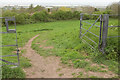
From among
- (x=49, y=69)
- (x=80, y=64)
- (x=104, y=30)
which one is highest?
(x=104, y=30)

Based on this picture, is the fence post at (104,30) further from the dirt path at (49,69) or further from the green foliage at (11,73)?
the green foliage at (11,73)

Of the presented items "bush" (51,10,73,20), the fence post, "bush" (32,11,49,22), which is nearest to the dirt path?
the fence post

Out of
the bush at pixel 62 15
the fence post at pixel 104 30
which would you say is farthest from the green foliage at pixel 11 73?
the bush at pixel 62 15

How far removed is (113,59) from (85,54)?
1.35 metres

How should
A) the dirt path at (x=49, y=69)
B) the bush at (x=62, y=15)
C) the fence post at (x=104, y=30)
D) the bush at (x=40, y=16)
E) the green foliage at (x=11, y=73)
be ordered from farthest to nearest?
the bush at (x=62, y=15), the bush at (x=40, y=16), the fence post at (x=104, y=30), the dirt path at (x=49, y=69), the green foliage at (x=11, y=73)

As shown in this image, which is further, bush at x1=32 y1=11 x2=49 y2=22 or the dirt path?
bush at x1=32 y1=11 x2=49 y2=22

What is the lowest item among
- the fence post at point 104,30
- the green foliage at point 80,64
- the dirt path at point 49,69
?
the dirt path at point 49,69

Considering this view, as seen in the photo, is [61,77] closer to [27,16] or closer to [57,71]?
[57,71]

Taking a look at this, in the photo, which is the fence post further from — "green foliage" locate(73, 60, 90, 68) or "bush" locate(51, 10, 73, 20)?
"bush" locate(51, 10, 73, 20)

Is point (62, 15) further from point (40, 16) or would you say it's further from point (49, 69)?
point (49, 69)

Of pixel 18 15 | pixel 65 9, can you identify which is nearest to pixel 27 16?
pixel 18 15

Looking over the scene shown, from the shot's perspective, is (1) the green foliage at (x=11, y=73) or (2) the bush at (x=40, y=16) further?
(2) the bush at (x=40, y=16)

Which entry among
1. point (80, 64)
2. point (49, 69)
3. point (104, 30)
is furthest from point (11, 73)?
point (104, 30)

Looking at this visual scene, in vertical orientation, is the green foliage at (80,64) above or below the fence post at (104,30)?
below
